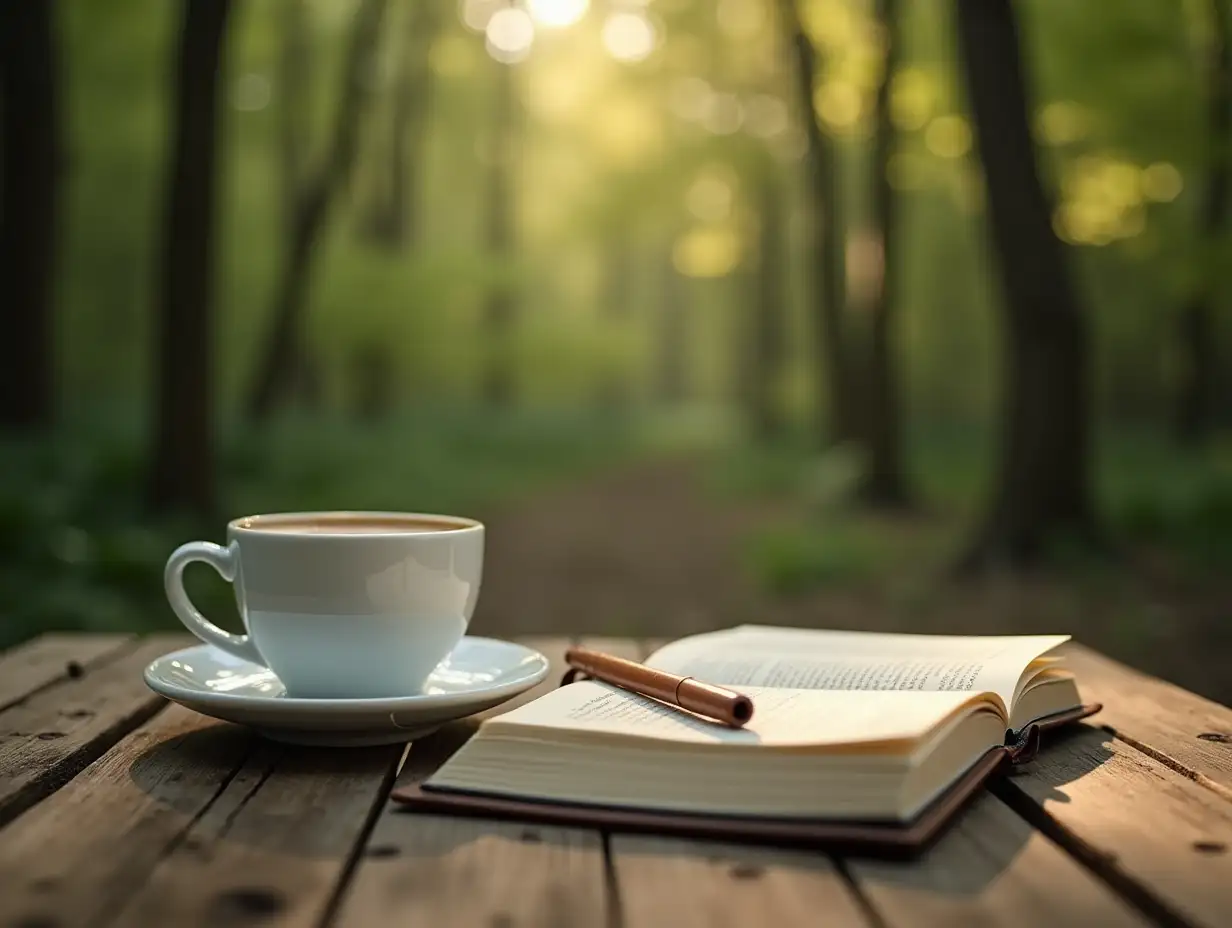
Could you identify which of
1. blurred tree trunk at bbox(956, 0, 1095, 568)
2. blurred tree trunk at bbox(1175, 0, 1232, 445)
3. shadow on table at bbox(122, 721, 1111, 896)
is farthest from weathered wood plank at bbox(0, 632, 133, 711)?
blurred tree trunk at bbox(1175, 0, 1232, 445)

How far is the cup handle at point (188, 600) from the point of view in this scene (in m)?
1.32

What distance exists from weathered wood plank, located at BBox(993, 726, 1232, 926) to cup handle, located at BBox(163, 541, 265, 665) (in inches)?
30.3

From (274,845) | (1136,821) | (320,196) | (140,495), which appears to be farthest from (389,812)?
(320,196)

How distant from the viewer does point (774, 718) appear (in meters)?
1.11

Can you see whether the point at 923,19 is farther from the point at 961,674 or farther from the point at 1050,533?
the point at 961,674

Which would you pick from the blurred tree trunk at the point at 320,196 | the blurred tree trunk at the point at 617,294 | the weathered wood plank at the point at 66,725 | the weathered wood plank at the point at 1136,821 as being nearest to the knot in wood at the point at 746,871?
the weathered wood plank at the point at 1136,821

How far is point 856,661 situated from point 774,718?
313 millimetres

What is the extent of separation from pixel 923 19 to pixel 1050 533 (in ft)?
19.3

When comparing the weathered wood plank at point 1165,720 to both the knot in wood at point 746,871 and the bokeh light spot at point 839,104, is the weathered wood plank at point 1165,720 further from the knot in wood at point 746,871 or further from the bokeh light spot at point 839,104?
the bokeh light spot at point 839,104

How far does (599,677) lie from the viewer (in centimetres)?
134

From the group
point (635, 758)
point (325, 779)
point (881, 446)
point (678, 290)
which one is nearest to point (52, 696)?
point (325, 779)

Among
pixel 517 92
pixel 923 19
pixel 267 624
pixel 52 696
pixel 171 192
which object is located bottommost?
pixel 52 696

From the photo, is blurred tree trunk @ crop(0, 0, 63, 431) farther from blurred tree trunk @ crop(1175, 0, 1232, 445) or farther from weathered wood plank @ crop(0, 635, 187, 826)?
blurred tree trunk @ crop(1175, 0, 1232, 445)

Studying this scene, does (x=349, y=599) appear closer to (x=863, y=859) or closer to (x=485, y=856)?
(x=485, y=856)
